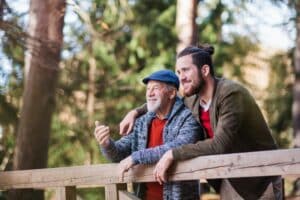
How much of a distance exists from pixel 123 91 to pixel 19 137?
551 centimetres

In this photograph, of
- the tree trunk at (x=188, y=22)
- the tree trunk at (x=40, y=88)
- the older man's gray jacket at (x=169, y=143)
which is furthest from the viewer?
the tree trunk at (x=188, y=22)

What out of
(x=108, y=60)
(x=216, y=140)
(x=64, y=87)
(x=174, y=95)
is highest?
(x=108, y=60)

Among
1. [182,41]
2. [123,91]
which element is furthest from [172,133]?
[123,91]

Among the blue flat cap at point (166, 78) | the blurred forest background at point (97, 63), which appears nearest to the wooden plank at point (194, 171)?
the blue flat cap at point (166, 78)

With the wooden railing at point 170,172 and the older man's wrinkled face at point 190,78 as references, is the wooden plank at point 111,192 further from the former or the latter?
the older man's wrinkled face at point 190,78

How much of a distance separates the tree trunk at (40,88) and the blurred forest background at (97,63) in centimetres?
1

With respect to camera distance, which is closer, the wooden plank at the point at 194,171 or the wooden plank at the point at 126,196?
the wooden plank at the point at 194,171

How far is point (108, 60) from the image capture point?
12586 mm

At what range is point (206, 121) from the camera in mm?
3400

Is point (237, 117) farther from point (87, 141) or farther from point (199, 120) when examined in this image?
point (87, 141)

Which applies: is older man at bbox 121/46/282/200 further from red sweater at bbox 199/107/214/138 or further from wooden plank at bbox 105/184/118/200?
wooden plank at bbox 105/184/118/200

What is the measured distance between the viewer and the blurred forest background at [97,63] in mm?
7082

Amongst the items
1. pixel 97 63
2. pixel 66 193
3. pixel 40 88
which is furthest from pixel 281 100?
pixel 66 193

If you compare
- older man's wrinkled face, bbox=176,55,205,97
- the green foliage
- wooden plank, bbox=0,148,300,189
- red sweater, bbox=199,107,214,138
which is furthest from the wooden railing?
the green foliage
